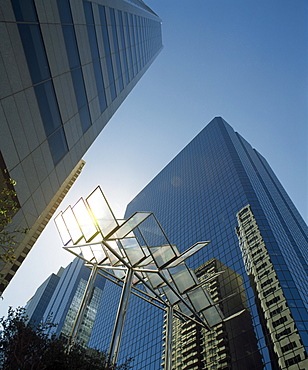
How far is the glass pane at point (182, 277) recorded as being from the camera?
17.5m

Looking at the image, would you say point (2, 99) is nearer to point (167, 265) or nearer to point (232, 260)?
point (167, 265)

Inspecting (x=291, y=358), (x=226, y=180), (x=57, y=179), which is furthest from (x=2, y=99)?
(x=226, y=180)

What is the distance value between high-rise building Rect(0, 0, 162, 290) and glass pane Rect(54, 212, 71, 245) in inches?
174

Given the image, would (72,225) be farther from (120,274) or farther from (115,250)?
(120,274)

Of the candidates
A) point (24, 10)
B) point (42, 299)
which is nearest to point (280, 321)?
point (24, 10)

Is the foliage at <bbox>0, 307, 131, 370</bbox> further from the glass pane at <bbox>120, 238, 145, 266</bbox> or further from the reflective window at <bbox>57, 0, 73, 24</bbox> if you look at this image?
the reflective window at <bbox>57, 0, 73, 24</bbox>

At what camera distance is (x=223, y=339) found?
3869 cm

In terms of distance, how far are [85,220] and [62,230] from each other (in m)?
3.76

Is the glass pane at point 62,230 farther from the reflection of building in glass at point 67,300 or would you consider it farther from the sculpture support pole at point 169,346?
the reflection of building in glass at point 67,300

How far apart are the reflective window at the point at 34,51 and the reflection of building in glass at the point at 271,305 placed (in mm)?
36010

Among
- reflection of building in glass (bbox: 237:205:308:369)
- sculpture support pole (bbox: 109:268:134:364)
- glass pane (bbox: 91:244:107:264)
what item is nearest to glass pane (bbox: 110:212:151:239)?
sculpture support pole (bbox: 109:268:134:364)

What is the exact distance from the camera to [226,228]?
59625 millimetres

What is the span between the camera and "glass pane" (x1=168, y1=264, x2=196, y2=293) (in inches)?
690

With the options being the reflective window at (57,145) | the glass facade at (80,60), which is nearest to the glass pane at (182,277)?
the reflective window at (57,145)
